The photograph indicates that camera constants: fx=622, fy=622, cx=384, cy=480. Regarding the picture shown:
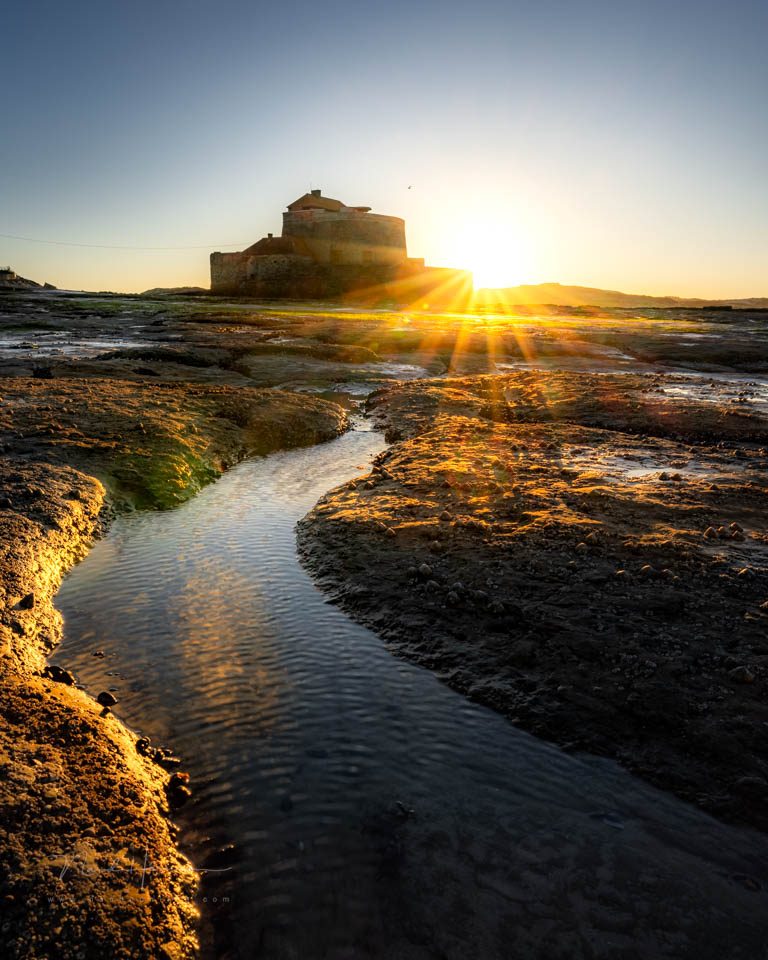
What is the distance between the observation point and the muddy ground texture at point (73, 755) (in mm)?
2344

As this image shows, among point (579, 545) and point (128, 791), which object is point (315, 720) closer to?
point (128, 791)

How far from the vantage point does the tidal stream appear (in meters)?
2.53

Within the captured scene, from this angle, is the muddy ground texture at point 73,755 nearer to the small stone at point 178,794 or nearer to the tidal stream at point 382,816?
the small stone at point 178,794

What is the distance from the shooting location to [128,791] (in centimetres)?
301

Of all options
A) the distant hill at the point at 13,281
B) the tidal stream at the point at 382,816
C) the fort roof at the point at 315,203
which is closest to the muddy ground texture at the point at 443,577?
the tidal stream at the point at 382,816

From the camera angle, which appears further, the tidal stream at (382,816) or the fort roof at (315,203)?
the fort roof at (315,203)

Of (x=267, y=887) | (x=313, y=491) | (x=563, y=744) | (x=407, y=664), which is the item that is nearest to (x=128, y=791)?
(x=267, y=887)

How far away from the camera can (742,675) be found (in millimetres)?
3857

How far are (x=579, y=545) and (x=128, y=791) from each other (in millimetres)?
4027

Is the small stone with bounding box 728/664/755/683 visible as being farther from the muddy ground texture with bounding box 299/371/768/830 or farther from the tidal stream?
the tidal stream

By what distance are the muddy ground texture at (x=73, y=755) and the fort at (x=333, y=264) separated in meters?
56.0

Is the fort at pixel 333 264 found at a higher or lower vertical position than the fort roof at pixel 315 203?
lower

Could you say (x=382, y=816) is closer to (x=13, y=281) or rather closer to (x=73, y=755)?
(x=73, y=755)

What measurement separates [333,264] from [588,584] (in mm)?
65103
